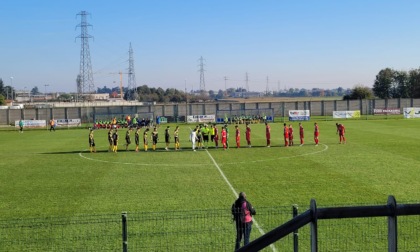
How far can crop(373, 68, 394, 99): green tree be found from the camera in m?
115

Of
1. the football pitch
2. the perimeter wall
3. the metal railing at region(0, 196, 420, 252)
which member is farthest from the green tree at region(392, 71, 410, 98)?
the metal railing at region(0, 196, 420, 252)

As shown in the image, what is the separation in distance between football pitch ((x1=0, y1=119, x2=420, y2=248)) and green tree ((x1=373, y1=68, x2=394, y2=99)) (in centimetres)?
8593

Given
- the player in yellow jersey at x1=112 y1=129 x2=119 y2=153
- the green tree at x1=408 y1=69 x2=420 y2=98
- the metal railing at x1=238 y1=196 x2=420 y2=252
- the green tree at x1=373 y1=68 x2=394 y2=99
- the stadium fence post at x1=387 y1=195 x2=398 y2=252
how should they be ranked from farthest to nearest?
the green tree at x1=373 y1=68 x2=394 y2=99 < the green tree at x1=408 y1=69 x2=420 y2=98 < the player in yellow jersey at x1=112 y1=129 x2=119 y2=153 < the stadium fence post at x1=387 y1=195 x2=398 y2=252 < the metal railing at x1=238 y1=196 x2=420 y2=252

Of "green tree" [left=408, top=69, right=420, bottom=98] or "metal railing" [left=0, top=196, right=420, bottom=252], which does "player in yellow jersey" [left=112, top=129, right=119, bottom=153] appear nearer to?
"metal railing" [left=0, top=196, right=420, bottom=252]

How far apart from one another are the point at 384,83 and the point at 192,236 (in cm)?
11247

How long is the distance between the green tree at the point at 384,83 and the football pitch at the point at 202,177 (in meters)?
85.9

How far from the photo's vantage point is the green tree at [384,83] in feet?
376

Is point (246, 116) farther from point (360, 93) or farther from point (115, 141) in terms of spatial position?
point (360, 93)

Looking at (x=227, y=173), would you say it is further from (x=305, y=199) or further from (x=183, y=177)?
(x=305, y=199)

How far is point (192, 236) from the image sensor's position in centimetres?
1157

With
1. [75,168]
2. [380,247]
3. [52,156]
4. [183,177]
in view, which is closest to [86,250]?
[380,247]

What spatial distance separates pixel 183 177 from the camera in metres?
21.5

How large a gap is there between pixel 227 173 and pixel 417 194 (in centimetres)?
838

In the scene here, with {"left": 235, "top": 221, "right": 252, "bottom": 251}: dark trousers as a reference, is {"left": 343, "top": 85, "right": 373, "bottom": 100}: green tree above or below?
above
